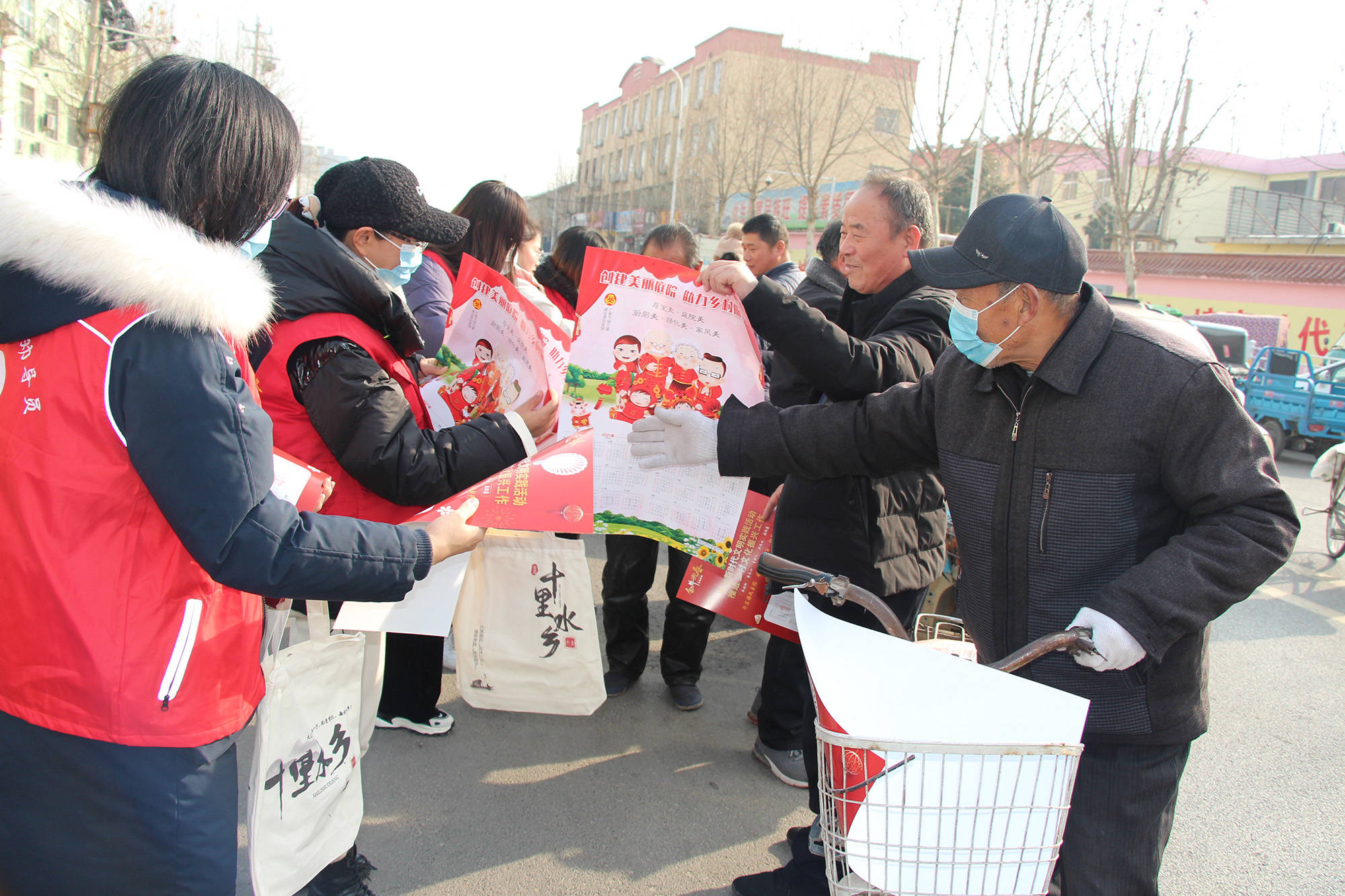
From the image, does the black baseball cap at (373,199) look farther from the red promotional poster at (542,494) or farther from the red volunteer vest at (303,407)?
the red promotional poster at (542,494)

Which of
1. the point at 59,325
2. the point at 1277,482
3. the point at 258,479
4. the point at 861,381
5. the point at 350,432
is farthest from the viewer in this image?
the point at 861,381

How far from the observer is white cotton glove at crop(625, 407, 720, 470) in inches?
91.4

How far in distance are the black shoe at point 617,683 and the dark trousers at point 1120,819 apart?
2406 mm

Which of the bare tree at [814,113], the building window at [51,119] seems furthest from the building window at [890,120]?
the building window at [51,119]

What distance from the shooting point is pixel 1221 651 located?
4793 millimetres

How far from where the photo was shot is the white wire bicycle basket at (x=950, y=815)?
130cm

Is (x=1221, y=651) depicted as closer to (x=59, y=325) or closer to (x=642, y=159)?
(x=59, y=325)

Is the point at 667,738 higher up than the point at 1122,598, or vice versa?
the point at 1122,598

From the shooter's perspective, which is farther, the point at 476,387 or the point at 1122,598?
the point at 476,387


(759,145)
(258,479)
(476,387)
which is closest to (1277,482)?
(258,479)

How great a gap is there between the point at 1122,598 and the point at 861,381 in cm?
96

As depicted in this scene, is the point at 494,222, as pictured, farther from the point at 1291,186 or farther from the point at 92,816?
the point at 1291,186

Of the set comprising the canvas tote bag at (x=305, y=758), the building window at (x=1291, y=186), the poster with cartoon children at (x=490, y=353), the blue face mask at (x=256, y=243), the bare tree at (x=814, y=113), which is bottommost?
the canvas tote bag at (x=305, y=758)

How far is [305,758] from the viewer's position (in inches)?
73.0
